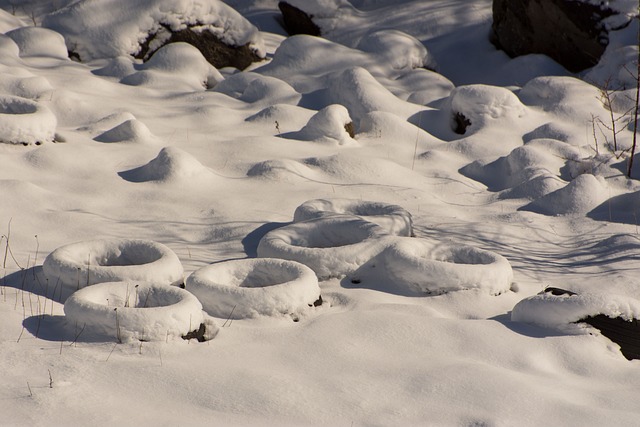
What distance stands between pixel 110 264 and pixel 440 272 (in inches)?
85.0

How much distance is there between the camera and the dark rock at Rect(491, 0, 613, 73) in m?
11.0

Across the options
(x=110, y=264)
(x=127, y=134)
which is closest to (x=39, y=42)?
(x=127, y=134)

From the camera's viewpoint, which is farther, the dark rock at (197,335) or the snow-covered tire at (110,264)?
the snow-covered tire at (110,264)

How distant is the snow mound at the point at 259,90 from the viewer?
32.0ft

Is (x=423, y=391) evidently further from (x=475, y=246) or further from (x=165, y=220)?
(x=165, y=220)

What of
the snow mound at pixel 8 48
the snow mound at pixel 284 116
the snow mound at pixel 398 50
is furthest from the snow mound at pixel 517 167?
the snow mound at pixel 8 48

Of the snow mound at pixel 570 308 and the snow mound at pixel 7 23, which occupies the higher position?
the snow mound at pixel 7 23

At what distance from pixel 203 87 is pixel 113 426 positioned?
7.84m

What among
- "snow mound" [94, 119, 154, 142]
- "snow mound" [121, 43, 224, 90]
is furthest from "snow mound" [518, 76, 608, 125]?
"snow mound" [94, 119, 154, 142]

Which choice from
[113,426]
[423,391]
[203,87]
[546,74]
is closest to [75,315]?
[113,426]

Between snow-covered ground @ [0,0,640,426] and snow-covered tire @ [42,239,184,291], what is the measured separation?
0.05ft

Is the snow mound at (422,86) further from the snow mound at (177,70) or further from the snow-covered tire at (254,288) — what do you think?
the snow-covered tire at (254,288)

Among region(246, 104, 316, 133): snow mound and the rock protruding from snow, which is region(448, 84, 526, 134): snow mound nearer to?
region(246, 104, 316, 133): snow mound

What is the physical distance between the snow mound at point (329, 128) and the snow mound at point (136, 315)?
4.16 meters
